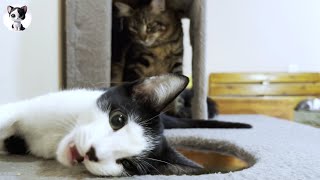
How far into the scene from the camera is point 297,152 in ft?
3.35

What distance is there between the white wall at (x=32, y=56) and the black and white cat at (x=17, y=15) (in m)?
0.03

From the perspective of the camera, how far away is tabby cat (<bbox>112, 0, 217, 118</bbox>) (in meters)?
→ 2.01

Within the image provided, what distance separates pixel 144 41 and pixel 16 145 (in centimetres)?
124

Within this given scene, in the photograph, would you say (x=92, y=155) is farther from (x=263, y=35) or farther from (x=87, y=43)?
(x=263, y=35)

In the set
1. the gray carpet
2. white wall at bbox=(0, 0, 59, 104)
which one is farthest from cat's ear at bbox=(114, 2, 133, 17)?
the gray carpet

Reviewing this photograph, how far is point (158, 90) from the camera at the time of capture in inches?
32.2

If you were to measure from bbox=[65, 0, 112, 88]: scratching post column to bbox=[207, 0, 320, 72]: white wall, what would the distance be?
245 cm

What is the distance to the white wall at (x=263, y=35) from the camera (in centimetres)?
379

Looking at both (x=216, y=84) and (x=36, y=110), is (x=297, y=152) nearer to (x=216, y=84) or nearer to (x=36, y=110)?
(x=36, y=110)

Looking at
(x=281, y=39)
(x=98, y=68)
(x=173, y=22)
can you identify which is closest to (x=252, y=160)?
(x=98, y=68)

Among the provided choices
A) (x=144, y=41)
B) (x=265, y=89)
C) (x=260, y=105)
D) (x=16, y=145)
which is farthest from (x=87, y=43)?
(x=265, y=89)

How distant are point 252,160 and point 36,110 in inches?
22.4

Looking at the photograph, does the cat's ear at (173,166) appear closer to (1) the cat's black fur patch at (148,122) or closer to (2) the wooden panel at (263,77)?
(1) the cat's black fur patch at (148,122)

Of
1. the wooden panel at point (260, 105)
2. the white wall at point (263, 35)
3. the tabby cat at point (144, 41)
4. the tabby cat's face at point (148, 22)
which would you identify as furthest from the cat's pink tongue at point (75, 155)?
the white wall at point (263, 35)
